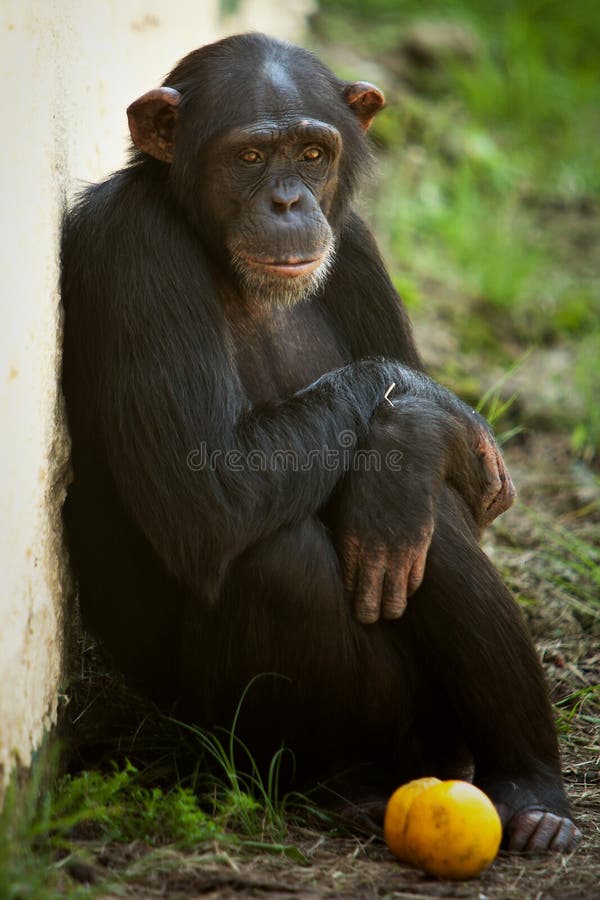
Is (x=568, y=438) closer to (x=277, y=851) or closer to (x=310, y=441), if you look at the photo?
(x=310, y=441)

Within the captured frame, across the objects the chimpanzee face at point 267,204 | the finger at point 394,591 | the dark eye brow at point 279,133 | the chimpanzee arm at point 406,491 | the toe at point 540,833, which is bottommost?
the toe at point 540,833

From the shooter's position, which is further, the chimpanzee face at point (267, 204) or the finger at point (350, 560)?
the chimpanzee face at point (267, 204)

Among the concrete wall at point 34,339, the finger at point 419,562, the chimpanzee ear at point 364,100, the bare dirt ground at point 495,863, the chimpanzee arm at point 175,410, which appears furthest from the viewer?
the chimpanzee ear at point 364,100

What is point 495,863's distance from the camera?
3729 mm

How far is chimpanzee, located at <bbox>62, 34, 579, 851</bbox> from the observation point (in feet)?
12.6

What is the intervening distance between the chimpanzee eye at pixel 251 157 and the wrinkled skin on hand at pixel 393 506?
921 millimetres

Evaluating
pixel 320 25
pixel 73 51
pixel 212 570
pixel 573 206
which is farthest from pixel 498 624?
pixel 320 25

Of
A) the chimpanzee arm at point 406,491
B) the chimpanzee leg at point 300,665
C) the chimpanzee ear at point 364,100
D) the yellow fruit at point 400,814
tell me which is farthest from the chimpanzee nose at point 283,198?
the yellow fruit at point 400,814

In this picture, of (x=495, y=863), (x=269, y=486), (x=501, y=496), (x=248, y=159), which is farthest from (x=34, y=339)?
(x=495, y=863)

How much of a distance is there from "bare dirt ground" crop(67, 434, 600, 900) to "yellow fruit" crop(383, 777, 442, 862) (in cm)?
6

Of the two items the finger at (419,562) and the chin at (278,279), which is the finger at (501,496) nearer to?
the finger at (419,562)

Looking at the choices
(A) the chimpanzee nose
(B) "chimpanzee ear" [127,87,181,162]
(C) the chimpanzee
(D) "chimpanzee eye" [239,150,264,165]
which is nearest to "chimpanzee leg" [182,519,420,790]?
(C) the chimpanzee

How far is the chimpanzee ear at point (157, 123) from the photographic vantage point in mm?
4160

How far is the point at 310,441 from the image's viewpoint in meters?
3.98
